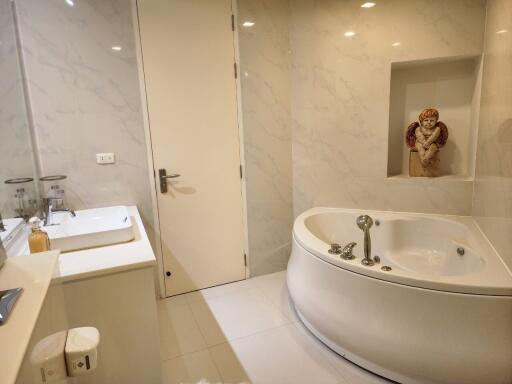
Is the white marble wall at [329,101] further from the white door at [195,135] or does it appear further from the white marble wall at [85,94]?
the white marble wall at [85,94]

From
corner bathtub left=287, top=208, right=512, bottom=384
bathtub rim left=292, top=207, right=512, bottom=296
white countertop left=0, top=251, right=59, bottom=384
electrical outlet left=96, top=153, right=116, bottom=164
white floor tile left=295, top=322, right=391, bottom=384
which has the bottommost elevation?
white floor tile left=295, top=322, right=391, bottom=384

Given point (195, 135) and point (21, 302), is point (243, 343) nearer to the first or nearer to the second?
point (195, 135)

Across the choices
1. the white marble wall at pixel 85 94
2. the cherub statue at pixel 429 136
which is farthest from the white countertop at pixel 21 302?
the cherub statue at pixel 429 136

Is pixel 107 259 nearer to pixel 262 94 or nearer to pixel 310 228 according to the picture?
pixel 310 228

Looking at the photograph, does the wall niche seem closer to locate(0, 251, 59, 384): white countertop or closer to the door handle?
the door handle

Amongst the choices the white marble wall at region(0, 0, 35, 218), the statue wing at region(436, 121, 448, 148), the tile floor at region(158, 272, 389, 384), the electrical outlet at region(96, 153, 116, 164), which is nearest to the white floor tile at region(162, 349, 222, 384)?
the tile floor at region(158, 272, 389, 384)

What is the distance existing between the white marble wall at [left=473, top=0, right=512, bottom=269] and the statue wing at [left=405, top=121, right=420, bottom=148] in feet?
1.55

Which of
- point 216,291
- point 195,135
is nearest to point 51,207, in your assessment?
point 195,135

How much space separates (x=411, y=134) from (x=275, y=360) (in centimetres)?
205

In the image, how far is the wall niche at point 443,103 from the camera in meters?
2.74

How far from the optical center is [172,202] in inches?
109

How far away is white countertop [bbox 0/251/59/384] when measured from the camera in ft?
1.80

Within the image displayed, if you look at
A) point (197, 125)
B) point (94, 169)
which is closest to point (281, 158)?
point (197, 125)

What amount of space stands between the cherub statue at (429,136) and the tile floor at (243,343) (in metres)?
1.58
